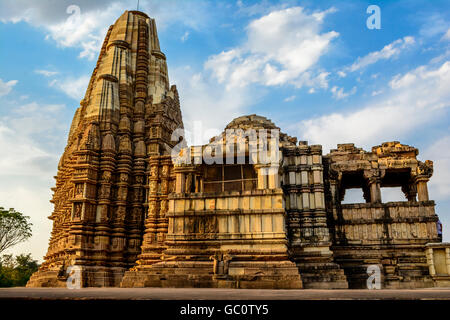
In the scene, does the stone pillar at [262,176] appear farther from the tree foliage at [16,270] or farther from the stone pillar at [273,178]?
the tree foliage at [16,270]

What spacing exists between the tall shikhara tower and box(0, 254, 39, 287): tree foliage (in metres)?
16.0

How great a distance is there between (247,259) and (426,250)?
8943 millimetres

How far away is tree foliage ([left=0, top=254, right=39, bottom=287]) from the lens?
4083 centimetres

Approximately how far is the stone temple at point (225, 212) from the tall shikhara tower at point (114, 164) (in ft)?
0.27

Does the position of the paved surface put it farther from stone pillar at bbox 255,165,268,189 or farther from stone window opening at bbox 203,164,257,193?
stone window opening at bbox 203,164,257,193

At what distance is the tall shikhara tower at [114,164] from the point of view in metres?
22.6

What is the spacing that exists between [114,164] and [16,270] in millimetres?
33461

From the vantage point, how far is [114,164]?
2488cm

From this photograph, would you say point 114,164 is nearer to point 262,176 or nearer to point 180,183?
point 180,183
